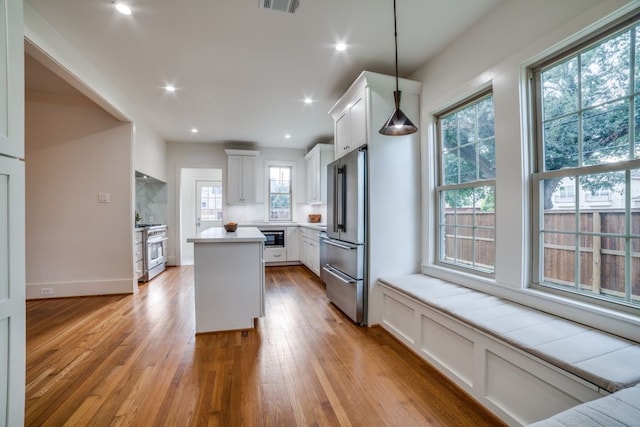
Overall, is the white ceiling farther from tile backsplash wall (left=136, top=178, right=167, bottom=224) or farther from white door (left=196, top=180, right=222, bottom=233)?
white door (left=196, top=180, right=222, bottom=233)

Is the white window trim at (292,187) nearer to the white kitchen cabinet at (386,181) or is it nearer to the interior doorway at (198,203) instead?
the interior doorway at (198,203)

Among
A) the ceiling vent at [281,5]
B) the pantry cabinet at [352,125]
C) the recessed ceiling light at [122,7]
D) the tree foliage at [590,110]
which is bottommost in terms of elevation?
the tree foliage at [590,110]

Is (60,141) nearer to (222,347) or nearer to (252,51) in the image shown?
(252,51)

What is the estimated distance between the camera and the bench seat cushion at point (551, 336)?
3.65ft

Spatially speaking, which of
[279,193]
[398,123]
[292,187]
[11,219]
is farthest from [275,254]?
[11,219]

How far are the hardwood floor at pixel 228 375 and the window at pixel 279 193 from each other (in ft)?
11.5

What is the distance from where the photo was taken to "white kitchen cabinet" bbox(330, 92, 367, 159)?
2.87 metres

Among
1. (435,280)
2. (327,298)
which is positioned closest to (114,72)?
(327,298)

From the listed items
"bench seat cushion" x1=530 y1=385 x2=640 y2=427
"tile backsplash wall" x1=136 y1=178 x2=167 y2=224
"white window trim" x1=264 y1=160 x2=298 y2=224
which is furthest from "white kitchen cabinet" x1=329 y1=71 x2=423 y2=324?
"tile backsplash wall" x1=136 y1=178 x2=167 y2=224

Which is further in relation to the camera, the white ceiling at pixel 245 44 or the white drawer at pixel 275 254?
the white drawer at pixel 275 254

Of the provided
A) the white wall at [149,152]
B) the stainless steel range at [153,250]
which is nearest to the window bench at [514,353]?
the stainless steel range at [153,250]

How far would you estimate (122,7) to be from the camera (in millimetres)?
2074

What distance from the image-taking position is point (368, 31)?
236 cm

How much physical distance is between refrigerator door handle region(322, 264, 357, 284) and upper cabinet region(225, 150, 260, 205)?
10.2 feet
